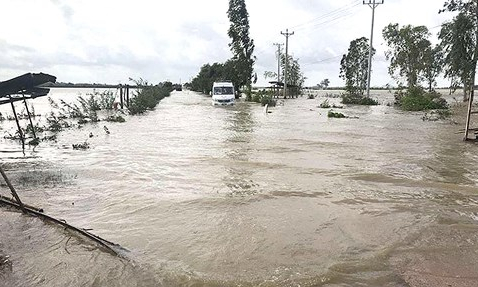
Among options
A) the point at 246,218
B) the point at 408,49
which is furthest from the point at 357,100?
the point at 246,218

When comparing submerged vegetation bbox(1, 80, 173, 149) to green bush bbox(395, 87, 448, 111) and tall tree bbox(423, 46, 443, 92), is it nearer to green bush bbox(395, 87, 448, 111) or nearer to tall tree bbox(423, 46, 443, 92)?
green bush bbox(395, 87, 448, 111)

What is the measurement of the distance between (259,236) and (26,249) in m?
2.83

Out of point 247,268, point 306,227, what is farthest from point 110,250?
point 306,227

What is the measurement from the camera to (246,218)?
6.05m

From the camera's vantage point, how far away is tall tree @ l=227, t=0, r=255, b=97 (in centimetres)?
5331

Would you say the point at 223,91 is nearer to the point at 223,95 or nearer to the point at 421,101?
the point at 223,95

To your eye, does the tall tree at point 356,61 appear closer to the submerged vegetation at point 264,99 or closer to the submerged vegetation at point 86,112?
the submerged vegetation at point 264,99

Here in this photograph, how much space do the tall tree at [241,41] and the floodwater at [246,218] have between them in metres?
43.9

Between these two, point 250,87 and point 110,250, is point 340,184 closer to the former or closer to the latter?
point 110,250

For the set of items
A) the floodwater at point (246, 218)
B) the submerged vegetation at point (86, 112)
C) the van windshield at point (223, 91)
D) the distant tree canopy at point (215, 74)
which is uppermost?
the distant tree canopy at point (215, 74)

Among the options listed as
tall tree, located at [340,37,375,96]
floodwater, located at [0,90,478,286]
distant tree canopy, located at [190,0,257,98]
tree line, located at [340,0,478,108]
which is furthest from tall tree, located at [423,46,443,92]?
floodwater, located at [0,90,478,286]

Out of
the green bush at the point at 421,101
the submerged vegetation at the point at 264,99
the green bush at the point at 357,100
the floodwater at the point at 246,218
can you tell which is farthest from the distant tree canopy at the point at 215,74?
the floodwater at the point at 246,218

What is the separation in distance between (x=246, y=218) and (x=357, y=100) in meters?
41.2

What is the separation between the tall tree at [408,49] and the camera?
46812 millimetres
